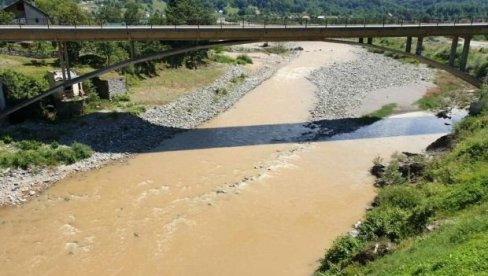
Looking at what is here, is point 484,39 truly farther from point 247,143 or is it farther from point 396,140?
point 247,143

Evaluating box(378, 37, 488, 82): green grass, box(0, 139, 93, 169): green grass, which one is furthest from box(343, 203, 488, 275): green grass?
box(378, 37, 488, 82): green grass

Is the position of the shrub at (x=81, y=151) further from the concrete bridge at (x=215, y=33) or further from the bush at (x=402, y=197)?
the bush at (x=402, y=197)

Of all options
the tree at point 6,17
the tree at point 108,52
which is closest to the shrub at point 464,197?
the tree at point 108,52

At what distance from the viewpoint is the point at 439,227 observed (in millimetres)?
16484

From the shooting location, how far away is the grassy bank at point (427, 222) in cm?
1309

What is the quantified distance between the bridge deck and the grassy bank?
11893 millimetres

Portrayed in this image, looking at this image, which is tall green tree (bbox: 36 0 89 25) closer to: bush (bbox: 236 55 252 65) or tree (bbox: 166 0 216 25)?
tree (bbox: 166 0 216 25)

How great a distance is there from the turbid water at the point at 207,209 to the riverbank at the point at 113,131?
99cm

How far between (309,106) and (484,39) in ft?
175

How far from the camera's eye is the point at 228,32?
3288cm

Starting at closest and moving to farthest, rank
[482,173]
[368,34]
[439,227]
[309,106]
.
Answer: [439,227], [482,173], [368,34], [309,106]

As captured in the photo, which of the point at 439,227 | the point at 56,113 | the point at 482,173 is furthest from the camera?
the point at 56,113

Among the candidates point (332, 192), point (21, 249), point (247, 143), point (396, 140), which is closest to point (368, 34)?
point (396, 140)

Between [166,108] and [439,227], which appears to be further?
[166,108]
